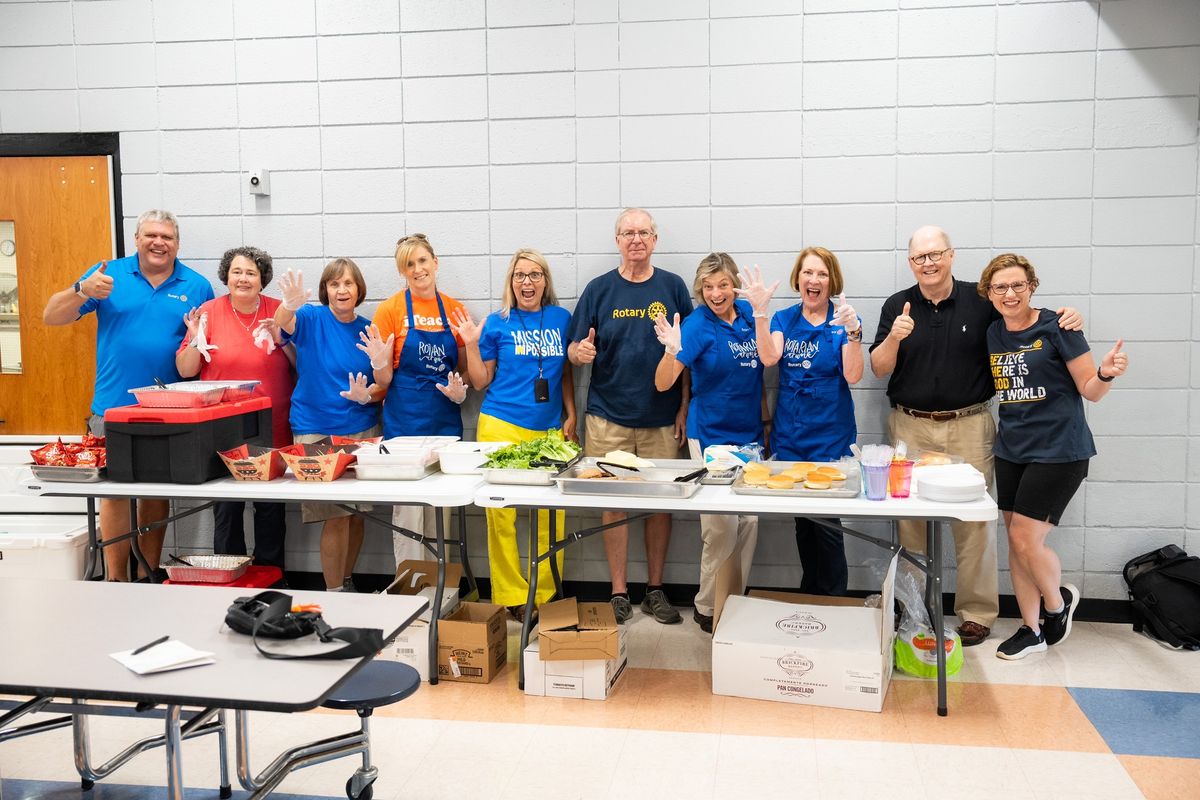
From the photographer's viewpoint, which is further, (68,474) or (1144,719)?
(68,474)

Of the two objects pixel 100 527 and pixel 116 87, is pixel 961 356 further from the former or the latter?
pixel 116 87

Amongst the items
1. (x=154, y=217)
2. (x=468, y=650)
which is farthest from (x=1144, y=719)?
(x=154, y=217)

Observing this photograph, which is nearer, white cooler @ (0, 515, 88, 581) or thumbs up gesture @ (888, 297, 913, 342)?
thumbs up gesture @ (888, 297, 913, 342)

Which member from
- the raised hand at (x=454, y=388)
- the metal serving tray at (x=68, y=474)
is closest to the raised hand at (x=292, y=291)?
the raised hand at (x=454, y=388)

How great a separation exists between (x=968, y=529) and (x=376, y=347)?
2.83 meters

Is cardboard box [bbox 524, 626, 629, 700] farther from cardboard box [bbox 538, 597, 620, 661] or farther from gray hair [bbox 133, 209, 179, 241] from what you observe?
gray hair [bbox 133, 209, 179, 241]

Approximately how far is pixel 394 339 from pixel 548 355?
0.74 meters

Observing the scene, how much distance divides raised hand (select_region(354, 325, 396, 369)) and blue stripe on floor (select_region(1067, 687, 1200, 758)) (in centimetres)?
320

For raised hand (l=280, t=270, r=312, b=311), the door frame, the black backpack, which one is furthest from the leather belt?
the door frame

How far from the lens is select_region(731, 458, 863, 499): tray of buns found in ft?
11.2

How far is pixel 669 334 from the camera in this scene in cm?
412

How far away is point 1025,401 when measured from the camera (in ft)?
12.8

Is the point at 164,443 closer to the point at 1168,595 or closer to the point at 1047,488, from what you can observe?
the point at 1047,488

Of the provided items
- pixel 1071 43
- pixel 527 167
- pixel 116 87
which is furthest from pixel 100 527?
pixel 1071 43
